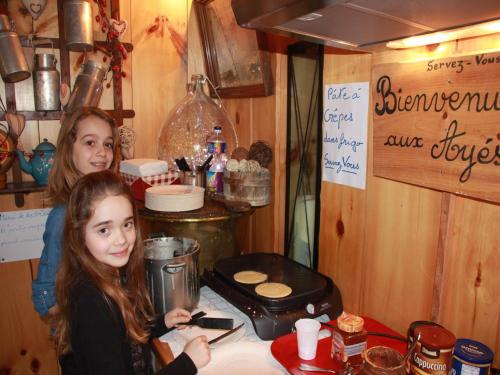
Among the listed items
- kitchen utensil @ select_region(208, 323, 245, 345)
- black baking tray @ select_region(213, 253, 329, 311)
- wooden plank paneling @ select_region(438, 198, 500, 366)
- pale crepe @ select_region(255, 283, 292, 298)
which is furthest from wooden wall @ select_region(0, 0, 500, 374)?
kitchen utensil @ select_region(208, 323, 245, 345)

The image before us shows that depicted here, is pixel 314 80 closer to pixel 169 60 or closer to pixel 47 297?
pixel 169 60

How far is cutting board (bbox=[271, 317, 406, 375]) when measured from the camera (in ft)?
3.01

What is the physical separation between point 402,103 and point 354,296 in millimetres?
576

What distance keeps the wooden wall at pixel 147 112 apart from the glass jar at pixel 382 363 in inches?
29.1

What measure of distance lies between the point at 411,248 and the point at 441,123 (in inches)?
12.3

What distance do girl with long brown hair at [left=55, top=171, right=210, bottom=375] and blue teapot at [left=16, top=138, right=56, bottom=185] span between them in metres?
0.75

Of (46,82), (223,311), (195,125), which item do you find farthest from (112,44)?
(223,311)

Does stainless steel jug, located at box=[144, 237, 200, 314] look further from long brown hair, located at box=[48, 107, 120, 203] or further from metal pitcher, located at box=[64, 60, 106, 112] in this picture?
metal pitcher, located at box=[64, 60, 106, 112]

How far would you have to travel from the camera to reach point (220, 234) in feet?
4.49

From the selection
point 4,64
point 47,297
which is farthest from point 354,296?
point 4,64

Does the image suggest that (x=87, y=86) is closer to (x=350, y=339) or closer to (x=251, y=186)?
(x=251, y=186)

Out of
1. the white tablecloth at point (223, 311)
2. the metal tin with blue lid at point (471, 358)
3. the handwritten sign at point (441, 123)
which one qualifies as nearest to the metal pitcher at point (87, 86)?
the white tablecloth at point (223, 311)

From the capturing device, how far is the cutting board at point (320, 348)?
917mm

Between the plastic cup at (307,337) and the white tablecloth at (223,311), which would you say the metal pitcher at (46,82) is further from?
the plastic cup at (307,337)
